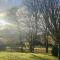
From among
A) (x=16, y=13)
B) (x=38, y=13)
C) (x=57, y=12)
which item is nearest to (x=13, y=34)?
(x=16, y=13)

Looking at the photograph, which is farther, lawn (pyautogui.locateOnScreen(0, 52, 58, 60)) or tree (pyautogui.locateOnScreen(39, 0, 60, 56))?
tree (pyautogui.locateOnScreen(39, 0, 60, 56))

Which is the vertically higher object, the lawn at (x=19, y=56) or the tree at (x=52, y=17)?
the tree at (x=52, y=17)

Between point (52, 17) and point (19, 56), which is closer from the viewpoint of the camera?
point (19, 56)

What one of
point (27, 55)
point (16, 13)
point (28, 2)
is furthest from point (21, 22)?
point (27, 55)

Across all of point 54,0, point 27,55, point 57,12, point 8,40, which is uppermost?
point 54,0

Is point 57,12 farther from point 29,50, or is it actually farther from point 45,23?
point 29,50

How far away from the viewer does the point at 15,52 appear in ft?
13.2

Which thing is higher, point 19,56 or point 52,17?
point 52,17

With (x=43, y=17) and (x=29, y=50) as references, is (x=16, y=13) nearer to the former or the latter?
(x=43, y=17)

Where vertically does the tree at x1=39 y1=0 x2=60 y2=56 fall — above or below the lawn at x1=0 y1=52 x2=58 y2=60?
above

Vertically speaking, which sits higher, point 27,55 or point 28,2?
point 28,2

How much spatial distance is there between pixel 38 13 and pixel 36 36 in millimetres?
537

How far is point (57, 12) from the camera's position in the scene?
4199 mm

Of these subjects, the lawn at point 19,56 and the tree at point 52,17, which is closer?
the lawn at point 19,56
